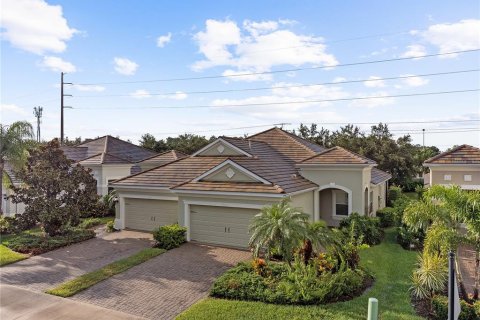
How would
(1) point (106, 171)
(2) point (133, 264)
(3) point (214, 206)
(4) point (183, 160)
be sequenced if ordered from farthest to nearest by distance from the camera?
(1) point (106, 171), (4) point (183, 160), (3) point (214, 206), (2) point (133, 264)

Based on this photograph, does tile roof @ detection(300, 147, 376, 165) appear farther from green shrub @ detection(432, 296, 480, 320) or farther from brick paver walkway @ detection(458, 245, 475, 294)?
green shrub @ detection(432, 296, 480, 320)

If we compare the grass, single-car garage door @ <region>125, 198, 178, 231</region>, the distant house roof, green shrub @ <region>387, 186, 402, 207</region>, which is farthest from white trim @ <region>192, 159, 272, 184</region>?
green shrub @ <region>387, 186, 402, 207</region>

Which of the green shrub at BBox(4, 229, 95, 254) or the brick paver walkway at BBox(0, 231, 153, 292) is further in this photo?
the green shrub at BBox(4, 229, 95, 254)

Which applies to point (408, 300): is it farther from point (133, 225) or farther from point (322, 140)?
point (322, 140)

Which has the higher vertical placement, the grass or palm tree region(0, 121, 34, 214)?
palm tree region(0, 121, 34, 214)

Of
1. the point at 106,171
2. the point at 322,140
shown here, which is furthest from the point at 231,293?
the point at 322,140

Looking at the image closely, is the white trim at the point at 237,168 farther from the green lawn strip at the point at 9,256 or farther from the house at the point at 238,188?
the green lawn strip at the point at 9,256
